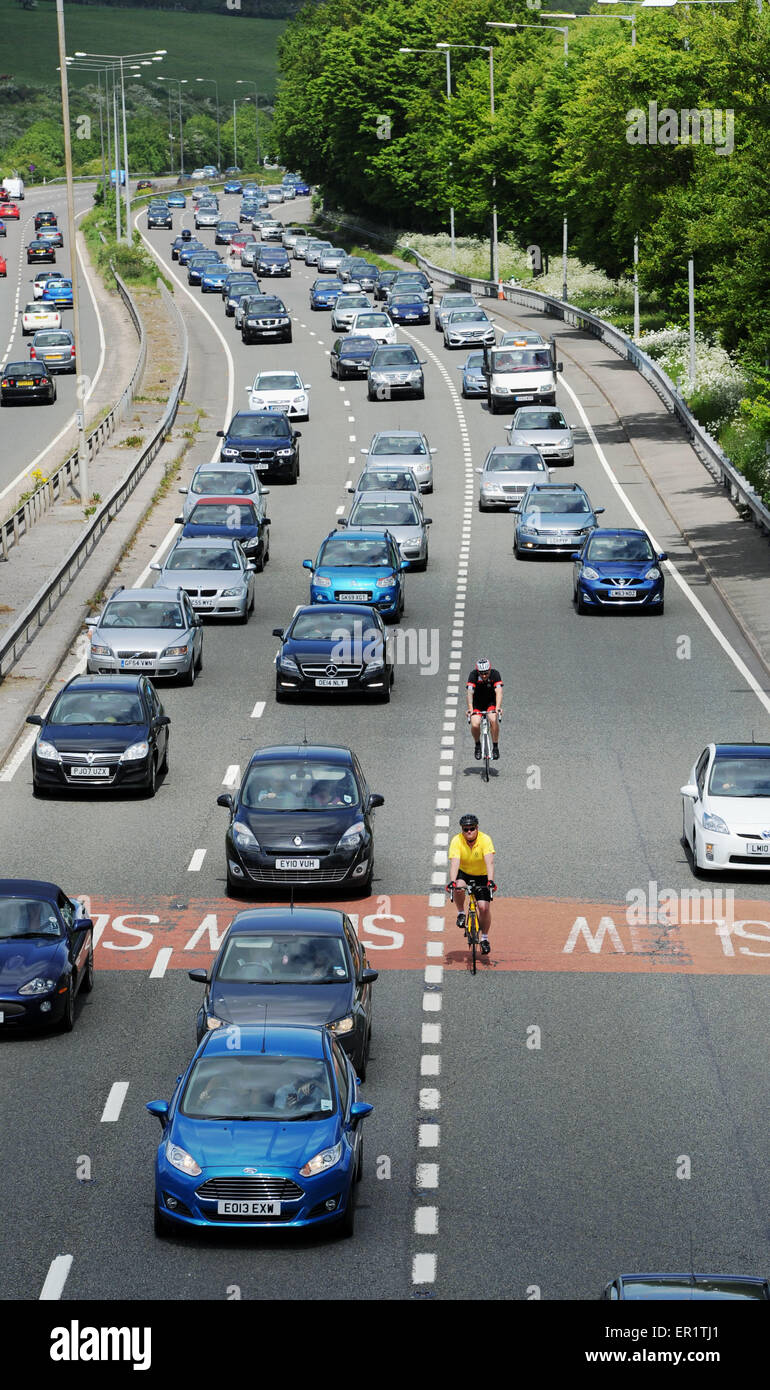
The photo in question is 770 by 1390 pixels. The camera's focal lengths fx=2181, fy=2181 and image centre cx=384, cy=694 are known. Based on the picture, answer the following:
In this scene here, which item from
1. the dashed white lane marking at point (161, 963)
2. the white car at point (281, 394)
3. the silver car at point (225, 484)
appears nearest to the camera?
the dashed white lane marking at point (161, 963)

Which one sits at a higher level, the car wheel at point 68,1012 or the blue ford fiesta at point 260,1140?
the blue ford fiesta at point 260,1140

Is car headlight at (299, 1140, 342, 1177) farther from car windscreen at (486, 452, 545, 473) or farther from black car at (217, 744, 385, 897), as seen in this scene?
car windscreen at (486, 452, 545, 473)

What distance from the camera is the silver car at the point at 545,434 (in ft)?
180

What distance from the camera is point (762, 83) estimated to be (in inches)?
1900

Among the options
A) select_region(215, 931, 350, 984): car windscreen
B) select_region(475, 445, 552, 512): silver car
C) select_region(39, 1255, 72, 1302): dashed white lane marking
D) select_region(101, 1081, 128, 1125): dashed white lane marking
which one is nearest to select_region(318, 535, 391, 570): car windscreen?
select_region(475, 445, 552, 512): silver car

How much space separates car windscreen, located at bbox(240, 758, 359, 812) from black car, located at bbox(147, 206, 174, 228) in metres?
126

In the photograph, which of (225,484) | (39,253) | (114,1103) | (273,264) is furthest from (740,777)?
(39,253)

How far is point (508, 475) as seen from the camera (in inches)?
1978

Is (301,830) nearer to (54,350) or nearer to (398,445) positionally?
(398,445)

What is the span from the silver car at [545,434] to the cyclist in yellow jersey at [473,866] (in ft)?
113

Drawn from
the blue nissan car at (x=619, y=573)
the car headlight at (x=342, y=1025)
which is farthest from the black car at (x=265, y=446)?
the car headlight at (x=342, y=1025)

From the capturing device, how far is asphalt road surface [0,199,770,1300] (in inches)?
550

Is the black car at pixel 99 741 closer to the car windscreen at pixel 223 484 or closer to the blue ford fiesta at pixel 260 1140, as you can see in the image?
the blue ford fiesta at pixel 260 1140
